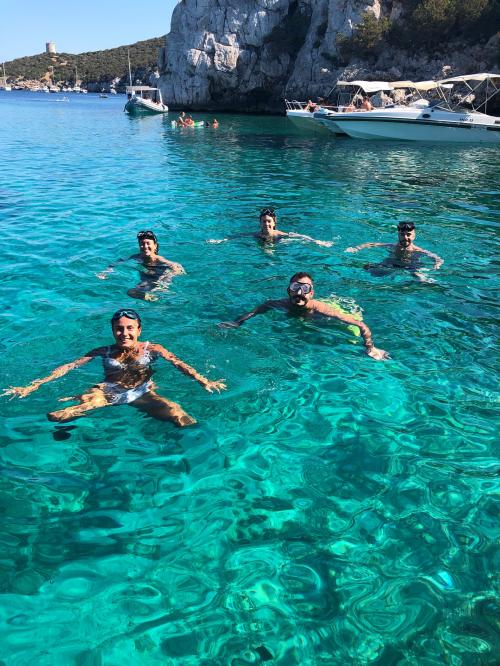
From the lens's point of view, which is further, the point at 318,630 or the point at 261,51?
the point at 261,51

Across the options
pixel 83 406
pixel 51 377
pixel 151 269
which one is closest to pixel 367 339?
pixel 83 406

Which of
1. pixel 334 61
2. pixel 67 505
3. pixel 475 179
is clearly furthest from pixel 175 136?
pixel 67 505

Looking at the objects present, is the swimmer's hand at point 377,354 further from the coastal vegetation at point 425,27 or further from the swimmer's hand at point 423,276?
the coastal vegetation at point 425,27

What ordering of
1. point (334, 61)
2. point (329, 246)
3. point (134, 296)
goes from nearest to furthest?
point (134, 296)
point (329, 246)
point (334, 61)

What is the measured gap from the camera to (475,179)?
1881cm

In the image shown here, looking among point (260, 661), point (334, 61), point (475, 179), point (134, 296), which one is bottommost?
point (260, 661)

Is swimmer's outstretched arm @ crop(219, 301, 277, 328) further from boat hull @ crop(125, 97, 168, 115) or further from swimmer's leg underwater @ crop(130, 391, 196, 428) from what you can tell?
boat hull @ crop(125, 97, 168, 115)

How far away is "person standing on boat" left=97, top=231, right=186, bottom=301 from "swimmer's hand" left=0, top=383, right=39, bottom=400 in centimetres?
324

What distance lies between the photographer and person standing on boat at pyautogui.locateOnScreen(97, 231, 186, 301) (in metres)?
8.71

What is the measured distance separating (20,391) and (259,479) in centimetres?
279

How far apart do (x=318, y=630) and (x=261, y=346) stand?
394 centimetres

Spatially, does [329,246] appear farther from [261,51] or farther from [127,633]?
[261,51]

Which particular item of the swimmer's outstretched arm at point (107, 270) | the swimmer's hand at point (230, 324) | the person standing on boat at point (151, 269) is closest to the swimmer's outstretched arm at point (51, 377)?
the swimmer's hand at point (230, 324)

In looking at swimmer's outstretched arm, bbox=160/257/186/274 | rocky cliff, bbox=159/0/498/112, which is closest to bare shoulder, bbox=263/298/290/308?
swimmer's outstretched arm, bbox=160/257/186/274
